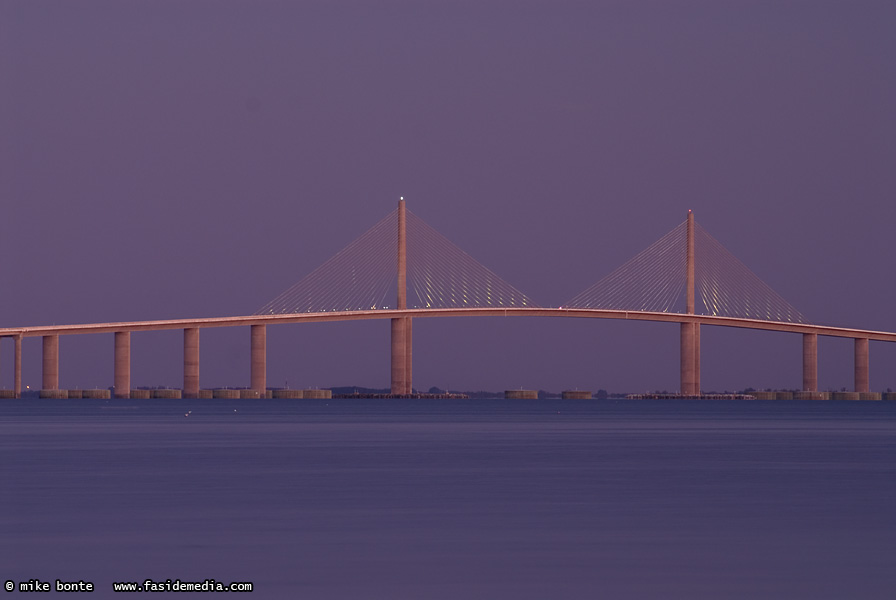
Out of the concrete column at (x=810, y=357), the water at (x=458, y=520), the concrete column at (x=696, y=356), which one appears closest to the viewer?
the water at (x=458, y=520)

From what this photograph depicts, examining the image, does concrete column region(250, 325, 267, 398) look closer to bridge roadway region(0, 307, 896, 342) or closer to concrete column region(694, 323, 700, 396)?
bridge roadway region(0, 307, 896, 342)

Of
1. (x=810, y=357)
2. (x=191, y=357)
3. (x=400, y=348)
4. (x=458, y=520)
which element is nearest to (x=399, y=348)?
(x=400, y=348)

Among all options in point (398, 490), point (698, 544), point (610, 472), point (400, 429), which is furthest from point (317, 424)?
point (698, 544)

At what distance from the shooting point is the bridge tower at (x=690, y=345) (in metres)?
83.1

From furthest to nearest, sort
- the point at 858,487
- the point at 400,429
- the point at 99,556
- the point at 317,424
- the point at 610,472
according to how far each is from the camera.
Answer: the point at 317,424 < the point at 400,429 < the point at 610,472 < the point at 858,487 < the point at 99,556

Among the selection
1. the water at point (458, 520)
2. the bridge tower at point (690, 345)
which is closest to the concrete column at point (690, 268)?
the bridge tower at point (690, 345)

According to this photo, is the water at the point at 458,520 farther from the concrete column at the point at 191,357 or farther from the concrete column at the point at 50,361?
the concrete column at the point at 50,361

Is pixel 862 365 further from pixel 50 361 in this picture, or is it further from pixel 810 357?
pixel 50 361

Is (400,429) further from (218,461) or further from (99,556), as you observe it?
(99,556)

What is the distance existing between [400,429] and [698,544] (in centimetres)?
3035

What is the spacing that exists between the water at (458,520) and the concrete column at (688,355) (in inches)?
1989

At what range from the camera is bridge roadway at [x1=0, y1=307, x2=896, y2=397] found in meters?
78.6

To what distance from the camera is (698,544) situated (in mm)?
14812

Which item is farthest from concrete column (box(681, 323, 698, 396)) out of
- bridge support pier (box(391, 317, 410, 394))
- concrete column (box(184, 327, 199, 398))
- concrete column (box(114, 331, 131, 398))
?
concrete column (box(114, 331, 131, 398))
